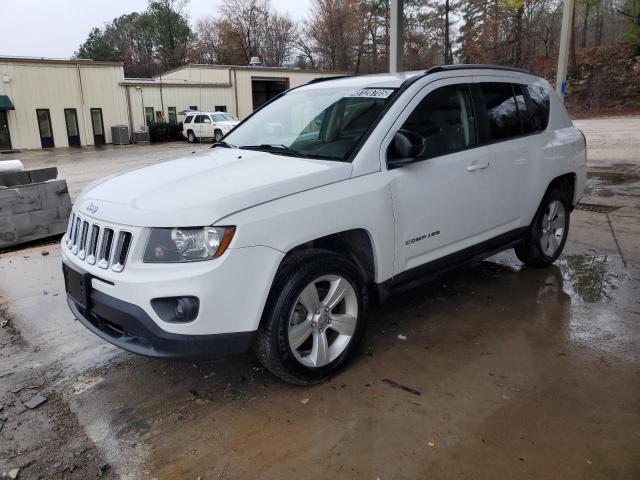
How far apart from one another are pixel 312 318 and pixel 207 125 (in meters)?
30.7

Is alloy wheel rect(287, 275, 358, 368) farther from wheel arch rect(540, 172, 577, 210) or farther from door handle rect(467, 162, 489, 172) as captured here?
wheel arch rect(540, 172, 577, 210)

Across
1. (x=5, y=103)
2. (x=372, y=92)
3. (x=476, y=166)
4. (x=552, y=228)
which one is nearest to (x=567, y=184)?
(x=552, y=228)

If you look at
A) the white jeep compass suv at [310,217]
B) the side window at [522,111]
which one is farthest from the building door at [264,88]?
the white jeep compass suv at [310,217]

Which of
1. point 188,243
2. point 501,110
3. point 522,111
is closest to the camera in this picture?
point 188,243

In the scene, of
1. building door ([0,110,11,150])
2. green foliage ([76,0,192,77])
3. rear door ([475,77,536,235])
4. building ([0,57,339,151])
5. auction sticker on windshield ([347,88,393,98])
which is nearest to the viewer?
auction sticker on windshield ([347,88,393,98])

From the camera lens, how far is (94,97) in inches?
1350

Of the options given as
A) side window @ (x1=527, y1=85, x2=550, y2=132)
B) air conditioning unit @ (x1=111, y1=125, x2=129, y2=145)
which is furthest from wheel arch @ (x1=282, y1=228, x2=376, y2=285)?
air conditioning unit @ (x1=111, y1=125, x2=129, y2=145)

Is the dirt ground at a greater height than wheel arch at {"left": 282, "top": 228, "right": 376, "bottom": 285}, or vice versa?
wheel arch at {"left": 282, "top": 228, "right": 376, "bottom": 285}

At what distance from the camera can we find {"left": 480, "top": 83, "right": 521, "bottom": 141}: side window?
432 cm

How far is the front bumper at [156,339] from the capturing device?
108 inches

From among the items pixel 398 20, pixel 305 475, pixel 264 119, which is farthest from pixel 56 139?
pixel 305 475

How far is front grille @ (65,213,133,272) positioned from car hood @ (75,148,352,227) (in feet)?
0.21

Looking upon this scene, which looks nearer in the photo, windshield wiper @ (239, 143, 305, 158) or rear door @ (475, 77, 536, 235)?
windshield wiper @ (239, 143, 305, 158)

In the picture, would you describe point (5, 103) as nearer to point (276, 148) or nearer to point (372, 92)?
point (276, 148)
